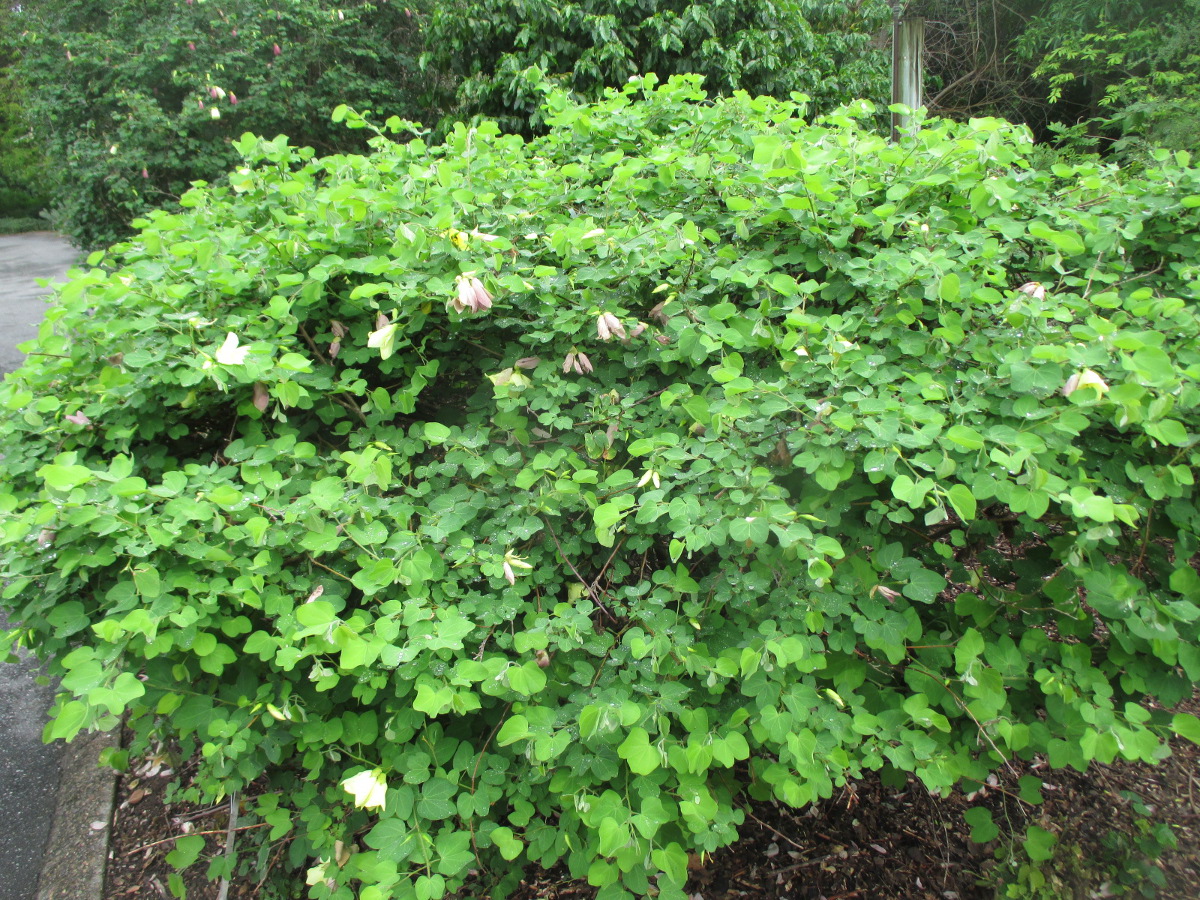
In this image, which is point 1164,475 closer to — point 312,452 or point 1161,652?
point 1161,652

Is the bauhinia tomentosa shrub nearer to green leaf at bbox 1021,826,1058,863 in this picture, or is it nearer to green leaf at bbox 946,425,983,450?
green leaf at bbox 946,425,983,450

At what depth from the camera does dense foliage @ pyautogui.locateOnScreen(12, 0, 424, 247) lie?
7.59 metres

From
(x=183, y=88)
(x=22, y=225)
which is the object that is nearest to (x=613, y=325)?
(x=183, y=88)

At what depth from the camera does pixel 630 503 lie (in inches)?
63.9

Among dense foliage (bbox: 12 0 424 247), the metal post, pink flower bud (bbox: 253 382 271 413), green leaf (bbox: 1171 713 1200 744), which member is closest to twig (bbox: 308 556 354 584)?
pink flower bud (bbox: 253 382 271 413)

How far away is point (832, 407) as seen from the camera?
61.2 inches

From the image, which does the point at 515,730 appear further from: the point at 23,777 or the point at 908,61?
the point at 908,61

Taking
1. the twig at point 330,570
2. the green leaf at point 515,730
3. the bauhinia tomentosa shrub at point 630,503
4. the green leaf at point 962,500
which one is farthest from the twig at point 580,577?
the green leaf at point 962,500

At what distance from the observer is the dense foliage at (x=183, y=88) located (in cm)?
759

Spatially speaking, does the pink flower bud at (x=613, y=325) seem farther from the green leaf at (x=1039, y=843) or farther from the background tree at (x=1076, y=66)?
the background tree at (x=1076, y=66)

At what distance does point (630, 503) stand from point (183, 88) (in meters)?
8.94

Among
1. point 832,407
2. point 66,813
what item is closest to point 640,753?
point 832,407

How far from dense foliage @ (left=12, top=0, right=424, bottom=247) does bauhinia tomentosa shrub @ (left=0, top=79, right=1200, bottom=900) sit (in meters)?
6.89

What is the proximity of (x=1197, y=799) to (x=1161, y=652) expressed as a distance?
1.52 m
